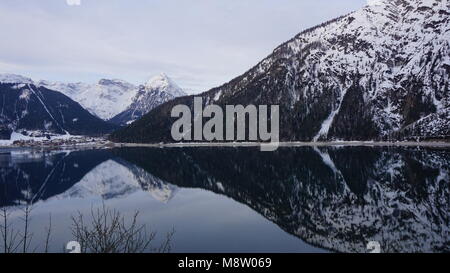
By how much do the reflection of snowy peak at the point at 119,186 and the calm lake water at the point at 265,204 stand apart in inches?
8.7

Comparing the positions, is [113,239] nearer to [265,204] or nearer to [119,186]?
[265,204]

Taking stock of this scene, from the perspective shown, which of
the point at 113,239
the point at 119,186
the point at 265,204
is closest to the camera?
the point at 113,239

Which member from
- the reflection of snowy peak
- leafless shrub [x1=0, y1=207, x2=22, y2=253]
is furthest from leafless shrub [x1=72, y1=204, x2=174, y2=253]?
the reflection of snowy peak

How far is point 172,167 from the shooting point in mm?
116500

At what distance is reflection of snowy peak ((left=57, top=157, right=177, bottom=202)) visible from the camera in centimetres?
7094

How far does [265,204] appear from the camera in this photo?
5597cm

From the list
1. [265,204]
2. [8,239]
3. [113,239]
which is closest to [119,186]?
[265,204]

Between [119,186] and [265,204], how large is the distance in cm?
3727

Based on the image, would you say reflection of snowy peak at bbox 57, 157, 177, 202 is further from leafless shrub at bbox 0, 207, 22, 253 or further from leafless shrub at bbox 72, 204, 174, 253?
leafless shrub at bbox 0, 207, 22, 253

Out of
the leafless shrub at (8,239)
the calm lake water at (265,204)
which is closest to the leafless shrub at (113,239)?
the leafless shrub at (8,239)

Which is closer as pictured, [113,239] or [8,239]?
[113,239]

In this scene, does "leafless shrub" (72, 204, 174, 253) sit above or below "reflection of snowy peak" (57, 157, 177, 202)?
above

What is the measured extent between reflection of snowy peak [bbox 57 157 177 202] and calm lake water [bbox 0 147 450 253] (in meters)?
0.22
